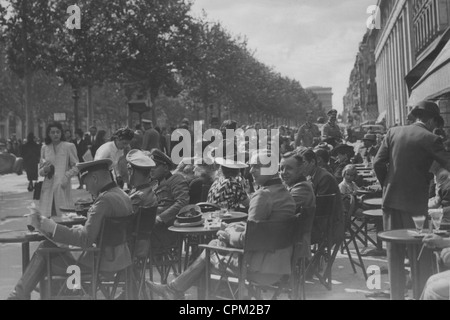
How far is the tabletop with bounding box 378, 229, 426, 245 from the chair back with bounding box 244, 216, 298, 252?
2.32 ft

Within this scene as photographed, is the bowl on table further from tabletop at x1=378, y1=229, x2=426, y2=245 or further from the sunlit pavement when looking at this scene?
tabletop at x1=378, y1=229, x2=426, y2=245

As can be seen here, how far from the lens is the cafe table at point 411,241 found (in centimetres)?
468

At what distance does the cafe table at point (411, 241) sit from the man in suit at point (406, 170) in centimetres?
48

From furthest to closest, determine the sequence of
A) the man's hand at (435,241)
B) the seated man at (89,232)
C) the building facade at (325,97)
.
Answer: the building facade at (325,97)
the seated man at (89,232)
the man's hand at (435,241)

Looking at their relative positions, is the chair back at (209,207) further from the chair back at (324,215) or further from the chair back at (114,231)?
the chair back at (114,231)

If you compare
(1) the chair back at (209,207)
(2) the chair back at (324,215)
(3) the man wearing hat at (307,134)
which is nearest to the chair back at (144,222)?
(1) the chair back at (209,207)

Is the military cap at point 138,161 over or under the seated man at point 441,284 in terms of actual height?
over

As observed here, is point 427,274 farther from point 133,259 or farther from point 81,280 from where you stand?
point 81,280

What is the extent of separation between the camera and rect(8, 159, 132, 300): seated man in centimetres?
485

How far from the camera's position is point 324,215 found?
6.52 metres

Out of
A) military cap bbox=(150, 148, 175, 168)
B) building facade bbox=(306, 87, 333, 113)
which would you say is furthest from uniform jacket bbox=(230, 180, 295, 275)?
building facade bbox=(306, 87, 333, 113)

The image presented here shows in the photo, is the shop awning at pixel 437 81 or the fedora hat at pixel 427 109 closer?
the fedora hat at pixel 427 109

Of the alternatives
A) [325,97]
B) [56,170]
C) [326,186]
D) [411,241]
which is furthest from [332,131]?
[325,97]

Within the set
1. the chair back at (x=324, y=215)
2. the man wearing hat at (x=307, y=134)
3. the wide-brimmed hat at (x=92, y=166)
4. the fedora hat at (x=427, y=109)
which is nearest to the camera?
the wide-brimmed hat at (x=92, y=166)
